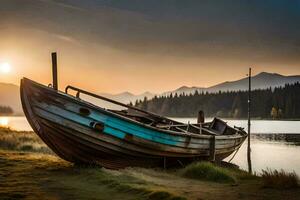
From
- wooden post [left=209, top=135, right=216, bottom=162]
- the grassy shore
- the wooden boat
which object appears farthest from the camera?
wooden post [left=209, top=135, right=216, bottom=162]

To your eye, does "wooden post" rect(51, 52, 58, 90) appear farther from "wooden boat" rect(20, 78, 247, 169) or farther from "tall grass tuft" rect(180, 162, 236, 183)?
"tall grass tuft" rect(180, 162, 236, 183)

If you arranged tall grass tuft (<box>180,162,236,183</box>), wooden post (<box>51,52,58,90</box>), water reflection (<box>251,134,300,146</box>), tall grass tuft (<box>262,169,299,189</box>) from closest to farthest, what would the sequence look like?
tall grass tuft (<box>262,169,299,189</box>)
tall grass tuft (<box>180,162,236,183</box>)
wooden post (<box>51,52,58,90</box>)
water reflection (<box>251,134,300,146</box>)

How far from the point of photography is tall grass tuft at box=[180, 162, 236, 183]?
1334cm

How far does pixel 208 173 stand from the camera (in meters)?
13.9

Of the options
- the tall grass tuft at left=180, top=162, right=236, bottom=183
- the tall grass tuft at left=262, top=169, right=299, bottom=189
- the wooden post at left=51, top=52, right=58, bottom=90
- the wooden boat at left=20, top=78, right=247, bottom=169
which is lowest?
the tall grass tuft at left=180, top=162, right=236, bottom=183

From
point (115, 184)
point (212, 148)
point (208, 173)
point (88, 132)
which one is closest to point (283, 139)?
point (212, 148)

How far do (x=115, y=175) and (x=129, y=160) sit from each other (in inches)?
103

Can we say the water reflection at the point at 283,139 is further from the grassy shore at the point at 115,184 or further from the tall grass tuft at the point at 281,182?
the tall grass tuft at the point at 281,182

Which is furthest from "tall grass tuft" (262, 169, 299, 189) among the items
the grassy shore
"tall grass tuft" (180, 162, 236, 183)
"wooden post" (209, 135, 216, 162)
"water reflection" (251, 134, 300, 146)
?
"water reflection" (251, 134, 300, 146)

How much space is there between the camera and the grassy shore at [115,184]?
9.12 metres

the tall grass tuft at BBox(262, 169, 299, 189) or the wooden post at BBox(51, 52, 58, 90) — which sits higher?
the wooden post at BBox(51, 52, 58, 90)

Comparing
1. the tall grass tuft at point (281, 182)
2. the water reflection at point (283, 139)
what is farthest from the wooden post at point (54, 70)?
the water reflection at point (283, 139)

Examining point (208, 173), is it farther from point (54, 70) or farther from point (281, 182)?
point (54, 70)

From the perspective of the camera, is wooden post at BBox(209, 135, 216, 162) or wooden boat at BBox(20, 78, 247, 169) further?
wooden post at BBox(209, 135, 216, 162)
